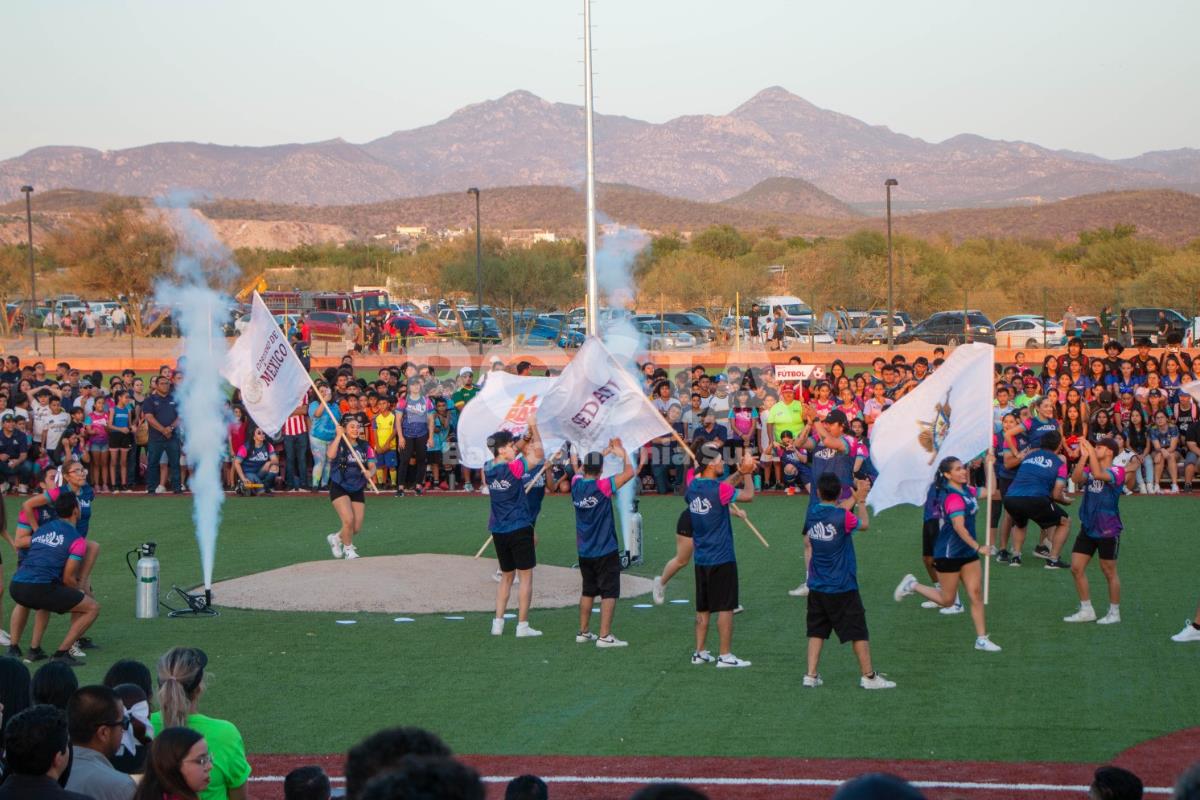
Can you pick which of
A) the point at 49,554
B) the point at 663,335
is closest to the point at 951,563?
the point at 49,554

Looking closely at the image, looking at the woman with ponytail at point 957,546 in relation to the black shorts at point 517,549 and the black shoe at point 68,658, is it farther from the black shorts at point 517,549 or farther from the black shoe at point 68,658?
the black shoe at point 68,658

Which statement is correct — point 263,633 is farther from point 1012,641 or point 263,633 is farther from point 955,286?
point 955,286

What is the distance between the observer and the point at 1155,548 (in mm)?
16203

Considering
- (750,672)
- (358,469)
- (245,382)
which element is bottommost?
(750,672)

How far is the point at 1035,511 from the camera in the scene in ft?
46.6

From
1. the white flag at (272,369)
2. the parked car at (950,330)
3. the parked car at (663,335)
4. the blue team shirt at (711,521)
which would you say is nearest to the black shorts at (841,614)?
the blue team shirt at (711,521)

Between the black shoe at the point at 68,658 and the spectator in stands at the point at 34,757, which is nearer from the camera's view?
the spectator in stands at the point at 34,757

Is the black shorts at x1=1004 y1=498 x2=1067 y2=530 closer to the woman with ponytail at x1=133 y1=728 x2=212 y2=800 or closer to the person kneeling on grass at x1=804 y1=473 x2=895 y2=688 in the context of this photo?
the person kneeling on grass at x1=804 y1=473 x2=895 y2=688

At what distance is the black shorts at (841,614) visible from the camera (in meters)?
10.4

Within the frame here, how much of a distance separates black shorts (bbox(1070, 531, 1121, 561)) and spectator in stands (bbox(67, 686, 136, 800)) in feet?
29.0

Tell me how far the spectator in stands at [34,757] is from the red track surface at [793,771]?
3.31 meters

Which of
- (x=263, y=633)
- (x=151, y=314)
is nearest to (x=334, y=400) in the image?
(x=263, y=633)

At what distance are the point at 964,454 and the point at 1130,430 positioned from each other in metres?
9.27

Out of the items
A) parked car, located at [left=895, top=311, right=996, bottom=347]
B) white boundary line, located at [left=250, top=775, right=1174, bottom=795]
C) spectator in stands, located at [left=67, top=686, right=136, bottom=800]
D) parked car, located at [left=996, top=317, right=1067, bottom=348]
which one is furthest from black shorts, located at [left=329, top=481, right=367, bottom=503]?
parked car, located at [left=996, top=317, right=1067, bottom=348]
